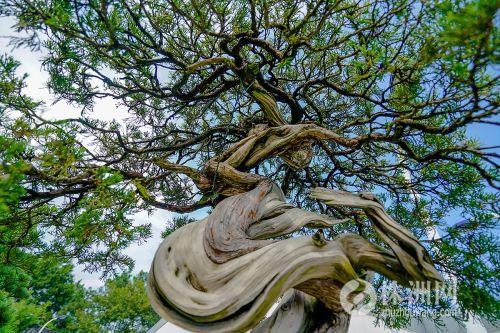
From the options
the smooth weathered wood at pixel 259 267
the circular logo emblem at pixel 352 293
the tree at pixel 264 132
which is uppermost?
the tree at pixel 264 132

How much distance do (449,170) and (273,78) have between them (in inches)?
82.2

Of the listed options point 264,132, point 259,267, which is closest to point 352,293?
point 259,267

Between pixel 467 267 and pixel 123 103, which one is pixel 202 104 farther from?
pixel 467 267

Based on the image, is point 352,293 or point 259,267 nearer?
point 259,267

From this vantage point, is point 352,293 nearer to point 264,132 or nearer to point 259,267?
point 259,267

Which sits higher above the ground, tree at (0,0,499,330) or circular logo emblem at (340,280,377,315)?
tree at (0,0,499,330)

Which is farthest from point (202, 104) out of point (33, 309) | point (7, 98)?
point (33, 309)

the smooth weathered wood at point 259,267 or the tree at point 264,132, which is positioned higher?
the tree at point 264,132

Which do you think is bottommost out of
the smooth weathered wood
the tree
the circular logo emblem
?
the circular logo emblem

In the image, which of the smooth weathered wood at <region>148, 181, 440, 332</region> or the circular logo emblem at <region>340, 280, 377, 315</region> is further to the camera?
the circular logo emblem at <region>340, 280, 377, 315</region>

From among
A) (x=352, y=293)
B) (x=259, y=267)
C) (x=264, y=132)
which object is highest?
(x=264, y=132)

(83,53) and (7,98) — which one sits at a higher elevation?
(83,53)

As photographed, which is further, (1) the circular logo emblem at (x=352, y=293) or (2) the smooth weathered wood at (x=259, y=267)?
(1) the circular logo emblem at (x=352, y=293)

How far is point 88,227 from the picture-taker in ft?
7.11
